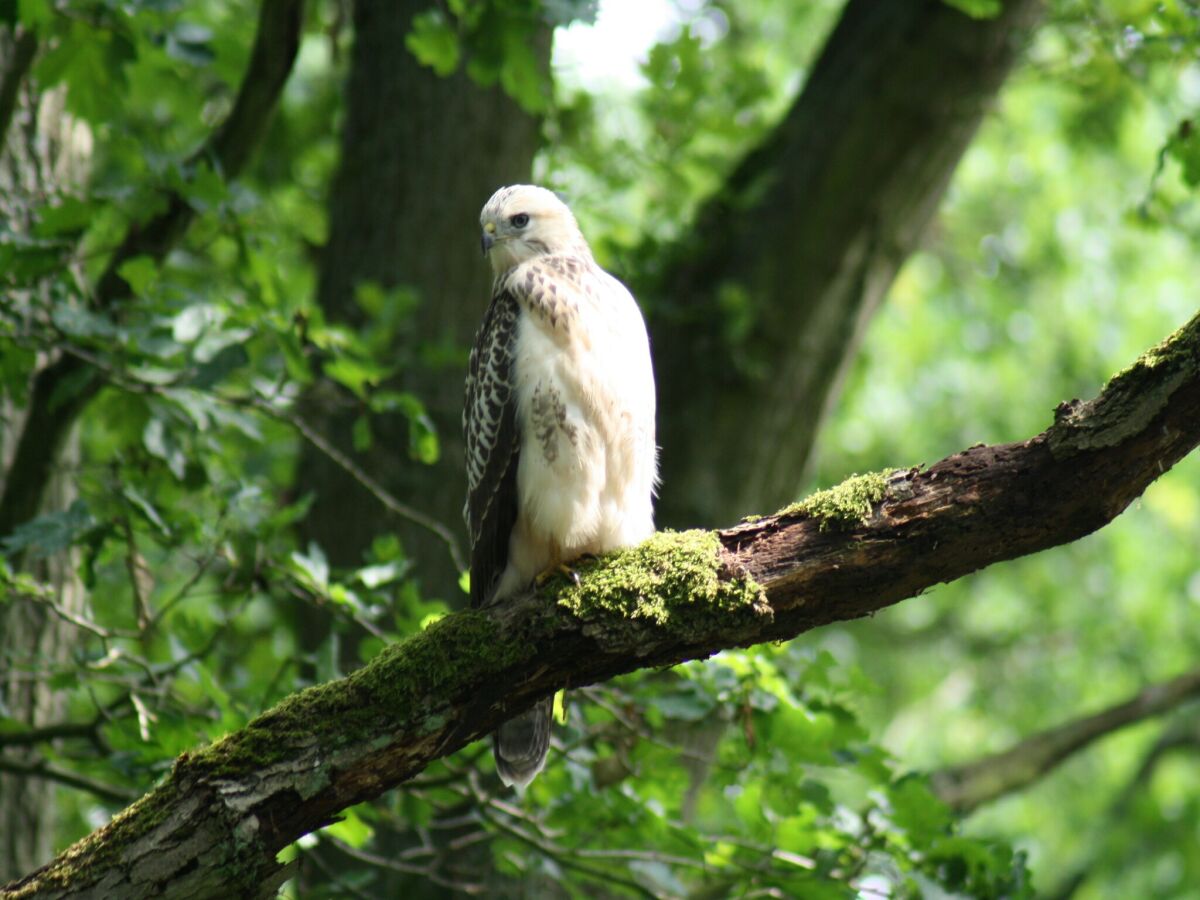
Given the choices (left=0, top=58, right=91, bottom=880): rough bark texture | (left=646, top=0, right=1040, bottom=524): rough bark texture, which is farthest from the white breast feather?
(left=646, top=0, right=1040, bottom=524): rough bark texture

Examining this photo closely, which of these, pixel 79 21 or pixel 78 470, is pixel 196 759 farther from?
pixel 79 21

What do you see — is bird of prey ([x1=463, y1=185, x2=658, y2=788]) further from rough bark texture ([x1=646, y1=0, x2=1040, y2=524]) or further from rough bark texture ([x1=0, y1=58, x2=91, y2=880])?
rough bark texture ([x1=646, y1=0, x2=1040, y2=524])

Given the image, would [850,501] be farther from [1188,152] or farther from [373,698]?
[1188,152]

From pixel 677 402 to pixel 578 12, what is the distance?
2326 millimetres

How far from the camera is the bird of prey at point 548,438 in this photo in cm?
389

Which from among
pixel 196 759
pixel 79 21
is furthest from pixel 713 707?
pixel 79 21

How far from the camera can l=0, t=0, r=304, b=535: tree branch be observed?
185 inches

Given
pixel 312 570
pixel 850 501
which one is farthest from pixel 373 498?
pixel 850 501

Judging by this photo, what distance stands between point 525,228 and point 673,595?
2.04 meters

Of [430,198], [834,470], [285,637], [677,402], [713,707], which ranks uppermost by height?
[834,470]

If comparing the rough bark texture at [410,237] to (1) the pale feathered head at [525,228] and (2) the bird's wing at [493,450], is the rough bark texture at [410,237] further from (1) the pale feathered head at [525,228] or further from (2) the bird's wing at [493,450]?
(2) the bird's wing at [493,450]

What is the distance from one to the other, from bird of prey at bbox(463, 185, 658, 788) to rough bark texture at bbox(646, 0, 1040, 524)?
201 centimetres

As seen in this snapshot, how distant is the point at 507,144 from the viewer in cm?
638

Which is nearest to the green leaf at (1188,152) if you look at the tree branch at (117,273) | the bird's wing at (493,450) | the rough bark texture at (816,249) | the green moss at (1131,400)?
the rough bark texture at (816,249)
